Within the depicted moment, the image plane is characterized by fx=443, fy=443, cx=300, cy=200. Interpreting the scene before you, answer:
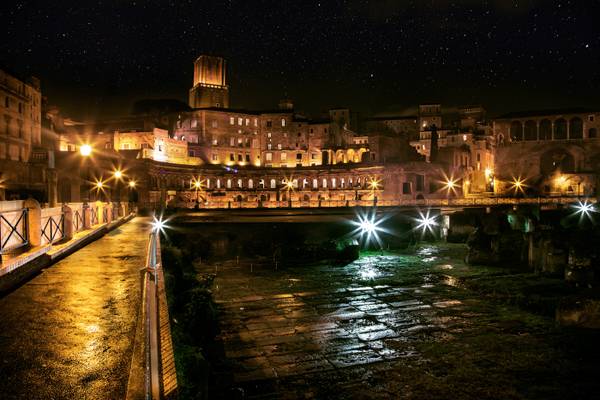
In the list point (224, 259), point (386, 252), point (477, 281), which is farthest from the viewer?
point (386, 252)

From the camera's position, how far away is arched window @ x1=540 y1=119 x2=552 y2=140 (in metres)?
86.5

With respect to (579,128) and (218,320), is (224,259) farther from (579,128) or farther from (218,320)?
(579,128)

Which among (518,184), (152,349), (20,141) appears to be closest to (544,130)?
(518,184)

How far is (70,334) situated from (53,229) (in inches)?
406

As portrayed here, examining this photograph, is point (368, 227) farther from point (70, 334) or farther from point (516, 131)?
point (516, 131)

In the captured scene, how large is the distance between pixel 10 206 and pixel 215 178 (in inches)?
2592

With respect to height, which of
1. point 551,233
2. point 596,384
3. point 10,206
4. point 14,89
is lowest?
point 596,384

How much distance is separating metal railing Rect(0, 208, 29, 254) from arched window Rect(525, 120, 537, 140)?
9262cm

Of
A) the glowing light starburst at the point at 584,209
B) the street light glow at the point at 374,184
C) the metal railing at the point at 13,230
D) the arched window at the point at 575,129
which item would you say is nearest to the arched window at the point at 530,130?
the arched window at the point at 575,129

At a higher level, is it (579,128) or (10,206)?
(579,128)

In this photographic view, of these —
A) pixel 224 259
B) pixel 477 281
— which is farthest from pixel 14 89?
pixel 477 281

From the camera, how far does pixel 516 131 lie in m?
88.9

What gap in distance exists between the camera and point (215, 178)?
76.8 meters

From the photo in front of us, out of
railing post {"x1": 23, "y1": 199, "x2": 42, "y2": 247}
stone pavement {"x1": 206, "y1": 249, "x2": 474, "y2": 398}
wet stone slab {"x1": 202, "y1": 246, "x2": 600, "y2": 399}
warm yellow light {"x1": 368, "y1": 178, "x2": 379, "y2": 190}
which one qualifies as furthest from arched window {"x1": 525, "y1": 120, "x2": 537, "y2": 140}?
railing post {"x1": 23, "y1": 199, "x2": 42, "y2": 247}
